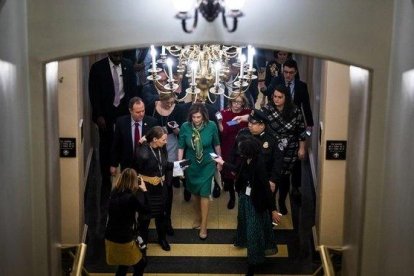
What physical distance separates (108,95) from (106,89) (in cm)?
9

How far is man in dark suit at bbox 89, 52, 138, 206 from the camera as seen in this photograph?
10.9 meters

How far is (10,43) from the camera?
5574 millimetres

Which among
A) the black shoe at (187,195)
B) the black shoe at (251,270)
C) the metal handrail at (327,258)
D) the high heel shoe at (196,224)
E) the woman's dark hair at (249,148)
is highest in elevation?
the woman's dark hair at (249,148)

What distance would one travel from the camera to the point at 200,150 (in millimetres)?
9742

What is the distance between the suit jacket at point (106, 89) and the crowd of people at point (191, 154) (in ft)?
0.04

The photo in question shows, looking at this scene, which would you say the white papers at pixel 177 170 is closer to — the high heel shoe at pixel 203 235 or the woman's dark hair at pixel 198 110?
the woman's dark hair at pixel 198 110

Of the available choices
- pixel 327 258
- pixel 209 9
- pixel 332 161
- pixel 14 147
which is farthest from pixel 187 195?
pixel 209 9

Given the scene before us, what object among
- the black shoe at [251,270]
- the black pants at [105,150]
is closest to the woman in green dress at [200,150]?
the black shoe at [251,270]

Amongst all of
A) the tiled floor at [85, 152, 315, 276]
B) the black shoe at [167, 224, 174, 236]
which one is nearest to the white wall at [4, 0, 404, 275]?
the tiled floor at [85, 152, 315, 276]

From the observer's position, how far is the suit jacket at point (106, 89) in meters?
10.9

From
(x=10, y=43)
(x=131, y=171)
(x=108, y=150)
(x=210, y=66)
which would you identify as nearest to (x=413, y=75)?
(x=10, y=43)

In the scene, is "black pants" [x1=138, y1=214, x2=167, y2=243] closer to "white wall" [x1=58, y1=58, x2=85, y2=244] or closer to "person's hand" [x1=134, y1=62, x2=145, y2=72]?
"white wall" [x1=58, y1=58, x2=85, y2=244]

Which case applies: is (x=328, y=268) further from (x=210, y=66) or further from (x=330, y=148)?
(x=210, y=66)

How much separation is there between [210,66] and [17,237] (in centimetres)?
385
